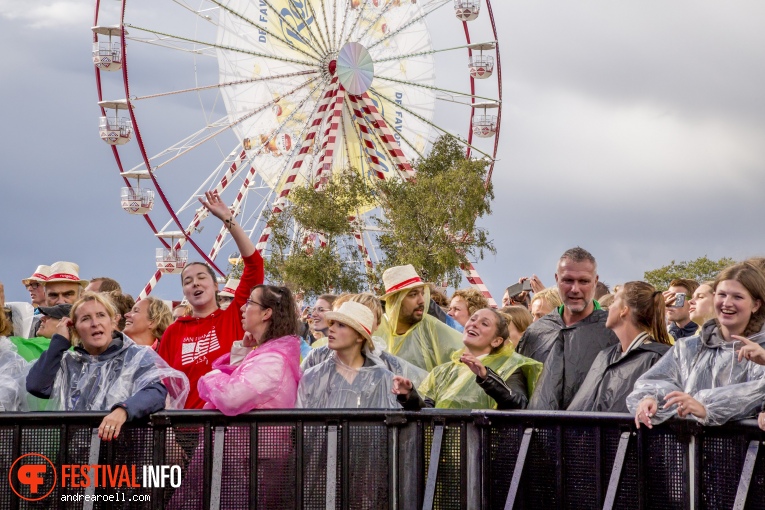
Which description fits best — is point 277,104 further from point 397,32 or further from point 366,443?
point 366,443

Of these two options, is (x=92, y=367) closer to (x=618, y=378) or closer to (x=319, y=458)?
(x=319, y=458)

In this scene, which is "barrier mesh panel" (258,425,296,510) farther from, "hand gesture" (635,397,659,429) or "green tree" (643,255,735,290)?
"green tree" (643,255,735,290)

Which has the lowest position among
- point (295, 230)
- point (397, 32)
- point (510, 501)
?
point (510, 501)

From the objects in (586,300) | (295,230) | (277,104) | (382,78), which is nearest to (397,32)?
(382,78)

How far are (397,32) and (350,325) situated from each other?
2769 centimetres

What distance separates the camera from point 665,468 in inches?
208

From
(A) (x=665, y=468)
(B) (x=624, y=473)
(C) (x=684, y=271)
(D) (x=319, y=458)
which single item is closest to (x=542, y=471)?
(B) (x=624, y=473)

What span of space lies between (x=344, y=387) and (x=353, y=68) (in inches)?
1038

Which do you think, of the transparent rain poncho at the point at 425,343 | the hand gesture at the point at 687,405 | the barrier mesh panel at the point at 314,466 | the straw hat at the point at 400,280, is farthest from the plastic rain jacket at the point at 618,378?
the straw hat at the point at 400,280

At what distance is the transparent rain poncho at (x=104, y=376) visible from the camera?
6.06 m

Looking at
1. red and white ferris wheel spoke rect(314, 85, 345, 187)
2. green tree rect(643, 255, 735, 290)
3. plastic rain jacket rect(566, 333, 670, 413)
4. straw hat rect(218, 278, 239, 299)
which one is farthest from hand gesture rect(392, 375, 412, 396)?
green tree rect(643, 255, 735, 290)

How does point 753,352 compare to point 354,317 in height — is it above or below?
below

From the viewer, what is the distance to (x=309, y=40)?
32969 mm

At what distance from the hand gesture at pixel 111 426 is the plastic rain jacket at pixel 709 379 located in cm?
245
